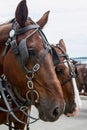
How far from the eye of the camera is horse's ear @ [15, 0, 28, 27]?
3156 millimetres

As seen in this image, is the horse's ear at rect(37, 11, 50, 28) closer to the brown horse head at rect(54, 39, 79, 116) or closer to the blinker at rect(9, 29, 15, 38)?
the blinker at rect(9, 29, 15, 38)

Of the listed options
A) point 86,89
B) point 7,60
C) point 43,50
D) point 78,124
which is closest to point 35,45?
point 43,50

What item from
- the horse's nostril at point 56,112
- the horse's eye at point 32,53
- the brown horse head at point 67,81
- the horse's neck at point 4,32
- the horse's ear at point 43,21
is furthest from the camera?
the brown horse head at point 67,81

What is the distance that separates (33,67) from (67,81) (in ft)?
8.34

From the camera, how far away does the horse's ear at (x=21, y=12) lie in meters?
3.16

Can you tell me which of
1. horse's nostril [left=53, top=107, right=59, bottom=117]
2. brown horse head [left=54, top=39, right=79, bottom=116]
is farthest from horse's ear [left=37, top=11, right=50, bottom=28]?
brown horse head [left=54, top=39, right=79, bottom=116]

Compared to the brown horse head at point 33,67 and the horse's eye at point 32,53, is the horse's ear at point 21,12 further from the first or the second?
the horse's eye at point 32,53

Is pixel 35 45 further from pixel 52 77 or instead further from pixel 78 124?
pixel 78 124

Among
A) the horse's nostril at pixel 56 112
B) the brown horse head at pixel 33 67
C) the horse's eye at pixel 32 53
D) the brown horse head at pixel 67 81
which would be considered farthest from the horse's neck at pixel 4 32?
the brown horse head at pixel 67 81

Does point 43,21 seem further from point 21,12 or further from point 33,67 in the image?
Result: point 33,67

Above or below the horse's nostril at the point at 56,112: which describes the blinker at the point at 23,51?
above

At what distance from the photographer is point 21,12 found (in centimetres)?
319

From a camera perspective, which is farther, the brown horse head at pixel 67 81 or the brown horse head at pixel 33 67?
the brown horse head at pixel 67 81

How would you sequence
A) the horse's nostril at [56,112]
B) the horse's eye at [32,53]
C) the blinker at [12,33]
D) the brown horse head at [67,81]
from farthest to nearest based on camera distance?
the brown horse head at [67,81] → the blinker at [12,33] → the horse's eye at [32,53] → the horse's nostril at [56,112]
